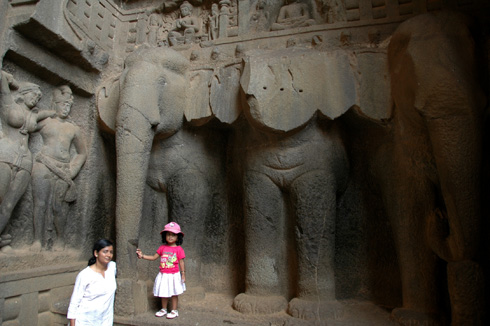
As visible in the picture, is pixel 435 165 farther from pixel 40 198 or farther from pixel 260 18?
pixel 40 198

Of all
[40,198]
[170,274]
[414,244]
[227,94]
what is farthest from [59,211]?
[414,244]

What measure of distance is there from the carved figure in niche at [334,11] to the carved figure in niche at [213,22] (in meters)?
0.98

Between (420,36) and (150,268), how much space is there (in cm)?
261

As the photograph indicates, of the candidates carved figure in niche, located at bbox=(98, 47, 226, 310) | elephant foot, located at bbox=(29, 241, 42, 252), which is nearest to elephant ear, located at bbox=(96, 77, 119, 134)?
carved figure in niche, located at bbox=(98, 47, 226, 310)

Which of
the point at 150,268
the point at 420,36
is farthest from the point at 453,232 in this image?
the point at 150,268

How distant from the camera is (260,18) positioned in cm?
359

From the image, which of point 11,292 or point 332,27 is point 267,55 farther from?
point 11,292

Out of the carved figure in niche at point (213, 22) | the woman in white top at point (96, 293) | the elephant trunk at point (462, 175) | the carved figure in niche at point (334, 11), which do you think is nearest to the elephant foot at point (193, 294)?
the woman in white top at point (96, 293)

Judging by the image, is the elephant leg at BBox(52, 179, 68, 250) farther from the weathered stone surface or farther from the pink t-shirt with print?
the pink t-shirt with print

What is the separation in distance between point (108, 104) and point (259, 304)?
6.62 feet

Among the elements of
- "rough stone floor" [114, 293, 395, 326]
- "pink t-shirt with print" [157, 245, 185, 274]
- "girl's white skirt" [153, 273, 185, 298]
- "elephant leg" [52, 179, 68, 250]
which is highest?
"elephant leg" [52, 179, 68, 250]

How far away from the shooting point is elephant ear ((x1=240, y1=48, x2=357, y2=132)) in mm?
2896

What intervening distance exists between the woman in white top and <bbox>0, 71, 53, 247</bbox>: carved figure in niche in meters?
0.84

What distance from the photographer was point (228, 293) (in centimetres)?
334
